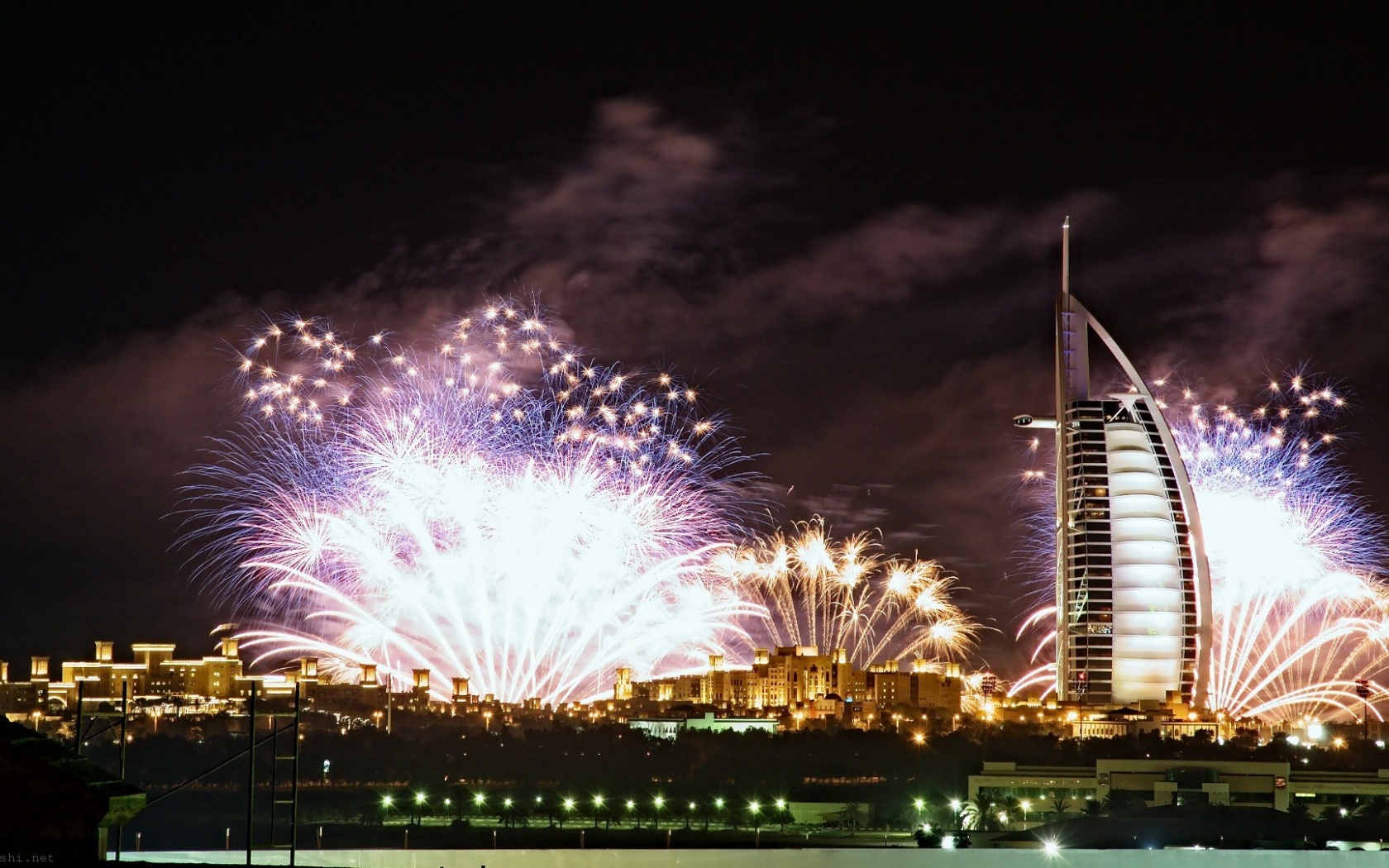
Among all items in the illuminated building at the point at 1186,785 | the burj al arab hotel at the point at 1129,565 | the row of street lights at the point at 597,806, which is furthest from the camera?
the burj al arab hotel at the point at 1129,565

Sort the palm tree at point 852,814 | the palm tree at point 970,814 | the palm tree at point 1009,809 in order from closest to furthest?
the palm tree at point 970,814 → the palm tree at point 1009,809 → the palm tree at point 852,814

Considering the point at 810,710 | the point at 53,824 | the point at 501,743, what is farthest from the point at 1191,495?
the point at 53,824

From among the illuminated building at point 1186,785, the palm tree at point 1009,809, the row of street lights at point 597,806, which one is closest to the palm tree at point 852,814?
the row of street lights at point 597,806

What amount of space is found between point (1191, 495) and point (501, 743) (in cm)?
6907

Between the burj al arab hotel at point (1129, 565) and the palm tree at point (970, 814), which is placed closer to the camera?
the palm tree at point (970, 814)

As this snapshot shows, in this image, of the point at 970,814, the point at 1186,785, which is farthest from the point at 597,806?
the point at 1186,785

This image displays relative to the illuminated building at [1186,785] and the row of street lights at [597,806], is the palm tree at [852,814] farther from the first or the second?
the illuminated building at [1186,785]

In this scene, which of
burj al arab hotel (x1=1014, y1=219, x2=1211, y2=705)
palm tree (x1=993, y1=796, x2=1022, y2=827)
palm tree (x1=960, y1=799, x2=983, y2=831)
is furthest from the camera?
burj al arab hotel (x1=1014, y1=219, x2=1211, y2=705)

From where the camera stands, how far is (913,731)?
162 metres

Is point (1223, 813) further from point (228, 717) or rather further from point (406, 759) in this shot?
point (228, 717)

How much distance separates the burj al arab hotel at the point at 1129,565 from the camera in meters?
161

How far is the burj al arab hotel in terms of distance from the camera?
161000 millimetres

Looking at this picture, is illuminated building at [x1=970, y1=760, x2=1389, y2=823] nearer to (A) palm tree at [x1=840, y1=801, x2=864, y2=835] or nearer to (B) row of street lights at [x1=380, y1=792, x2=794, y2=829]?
(A) palm tree at [x1=840, y1=801, x2=864, y2=835]

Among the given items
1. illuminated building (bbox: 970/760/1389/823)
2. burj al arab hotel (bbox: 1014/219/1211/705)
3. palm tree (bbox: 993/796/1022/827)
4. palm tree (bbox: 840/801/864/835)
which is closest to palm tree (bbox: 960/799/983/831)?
illuminated building (bbox: 970/760/1389/823)
